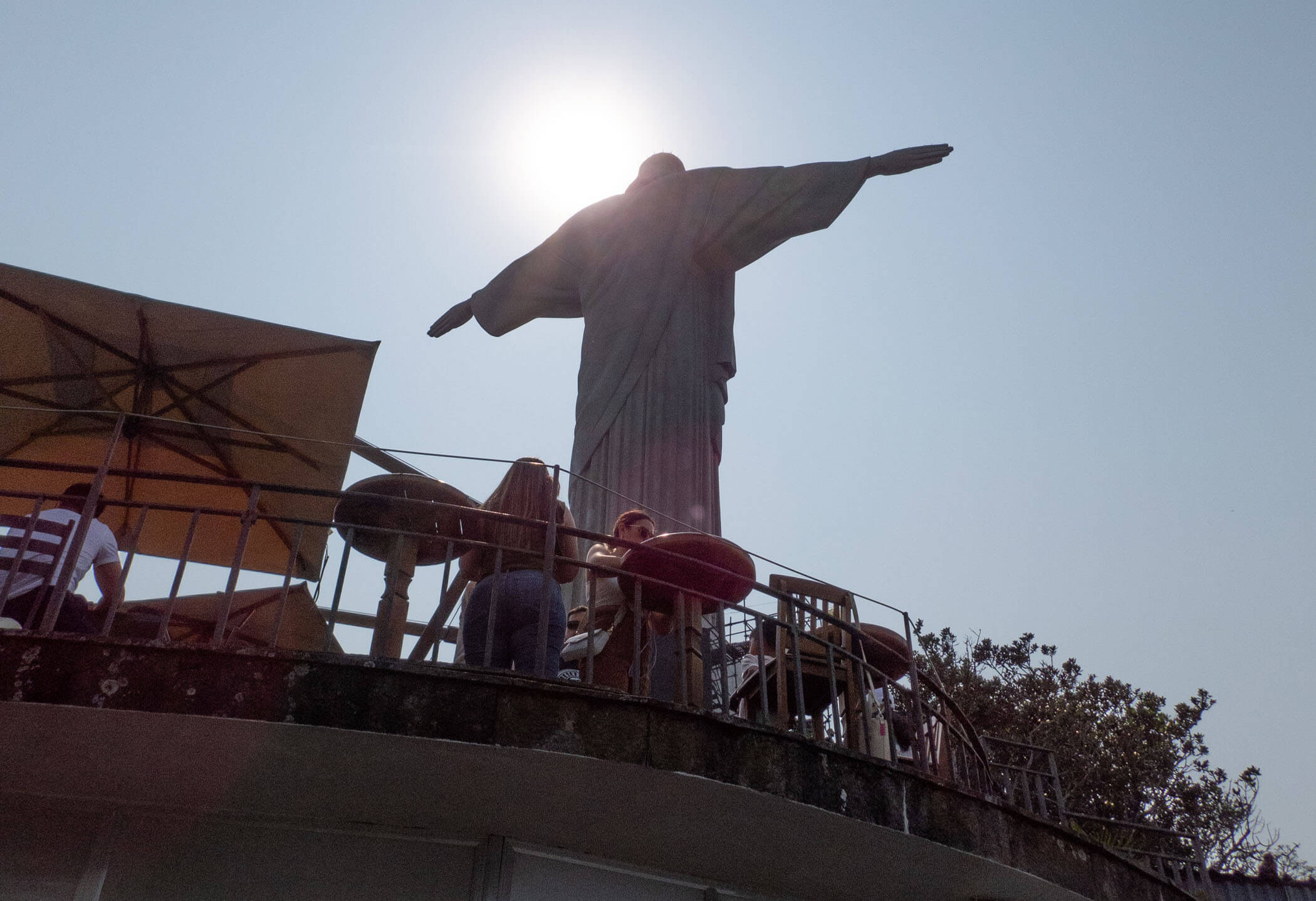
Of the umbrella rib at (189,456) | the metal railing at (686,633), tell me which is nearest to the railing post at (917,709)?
the metal railing at (686,633)

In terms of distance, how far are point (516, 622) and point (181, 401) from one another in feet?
10.6

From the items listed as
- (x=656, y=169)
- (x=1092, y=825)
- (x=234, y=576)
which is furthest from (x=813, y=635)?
(x=1092, y=825)

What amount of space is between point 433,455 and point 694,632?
4.79 feet

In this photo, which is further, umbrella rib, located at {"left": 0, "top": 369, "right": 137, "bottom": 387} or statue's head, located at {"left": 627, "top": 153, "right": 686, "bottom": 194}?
statue's head, located at {"left": 627, "top": 153, "right": 686, "bottom": 194}

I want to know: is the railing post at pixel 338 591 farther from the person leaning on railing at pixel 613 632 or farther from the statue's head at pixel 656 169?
the statue's head at pixel 656 169

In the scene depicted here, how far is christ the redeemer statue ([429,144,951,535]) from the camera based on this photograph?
29.6ft

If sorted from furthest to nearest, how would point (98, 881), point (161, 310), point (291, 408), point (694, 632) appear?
point (291, 408), point (161, 310), point (694, 632), point (98, 881)

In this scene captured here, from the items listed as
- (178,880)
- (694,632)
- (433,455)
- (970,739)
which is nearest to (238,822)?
(178,880)

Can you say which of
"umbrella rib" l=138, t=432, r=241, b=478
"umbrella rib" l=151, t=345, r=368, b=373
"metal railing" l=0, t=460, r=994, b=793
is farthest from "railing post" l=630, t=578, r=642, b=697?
"umbrella rib" l=138, t=432, r=241, b=478

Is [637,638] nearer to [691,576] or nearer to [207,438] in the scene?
[691,576]

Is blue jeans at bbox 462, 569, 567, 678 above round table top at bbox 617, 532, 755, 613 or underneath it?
underneath

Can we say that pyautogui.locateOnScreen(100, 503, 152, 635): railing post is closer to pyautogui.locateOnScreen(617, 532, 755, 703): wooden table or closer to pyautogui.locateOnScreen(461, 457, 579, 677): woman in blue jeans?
pyautogui.locateOnScreen(461, 457, 579, 677): woman in blue jeans

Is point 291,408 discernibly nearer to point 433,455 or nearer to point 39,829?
point 433,455

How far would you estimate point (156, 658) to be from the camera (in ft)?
14.4
